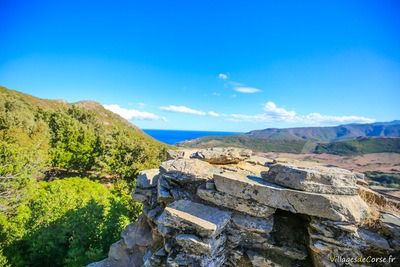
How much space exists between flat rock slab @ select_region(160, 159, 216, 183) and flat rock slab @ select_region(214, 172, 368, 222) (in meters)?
1.12

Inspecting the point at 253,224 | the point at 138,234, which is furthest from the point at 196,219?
the point at 138,234

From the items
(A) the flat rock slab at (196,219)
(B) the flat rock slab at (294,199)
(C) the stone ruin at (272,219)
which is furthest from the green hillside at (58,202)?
(B) the flat rock slab at (294,199)

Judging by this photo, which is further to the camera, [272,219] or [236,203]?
[236,203]

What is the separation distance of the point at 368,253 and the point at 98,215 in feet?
55.5

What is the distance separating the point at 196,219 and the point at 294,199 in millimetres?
3693

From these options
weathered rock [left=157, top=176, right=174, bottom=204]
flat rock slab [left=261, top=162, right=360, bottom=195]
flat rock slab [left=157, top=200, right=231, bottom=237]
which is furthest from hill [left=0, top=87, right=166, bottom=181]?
flat rock slab [left=261, top=162, right=360, bottom=195]

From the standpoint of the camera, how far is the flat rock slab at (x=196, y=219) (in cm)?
864

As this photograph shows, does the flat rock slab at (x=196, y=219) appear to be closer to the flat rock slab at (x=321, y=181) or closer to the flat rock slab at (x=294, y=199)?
the flat rock slab at (x=294, y=199)

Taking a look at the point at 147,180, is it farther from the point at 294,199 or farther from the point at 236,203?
the point at 294,199

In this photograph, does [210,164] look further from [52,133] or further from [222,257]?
[52,133]

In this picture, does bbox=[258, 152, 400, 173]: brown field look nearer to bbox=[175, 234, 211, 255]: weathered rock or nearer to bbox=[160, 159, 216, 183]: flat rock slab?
bbox=[160, 159, 216, 183]: flat rock slab

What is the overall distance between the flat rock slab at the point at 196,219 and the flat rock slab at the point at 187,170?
130 cm

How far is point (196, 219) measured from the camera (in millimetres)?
8977

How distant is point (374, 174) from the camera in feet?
396
